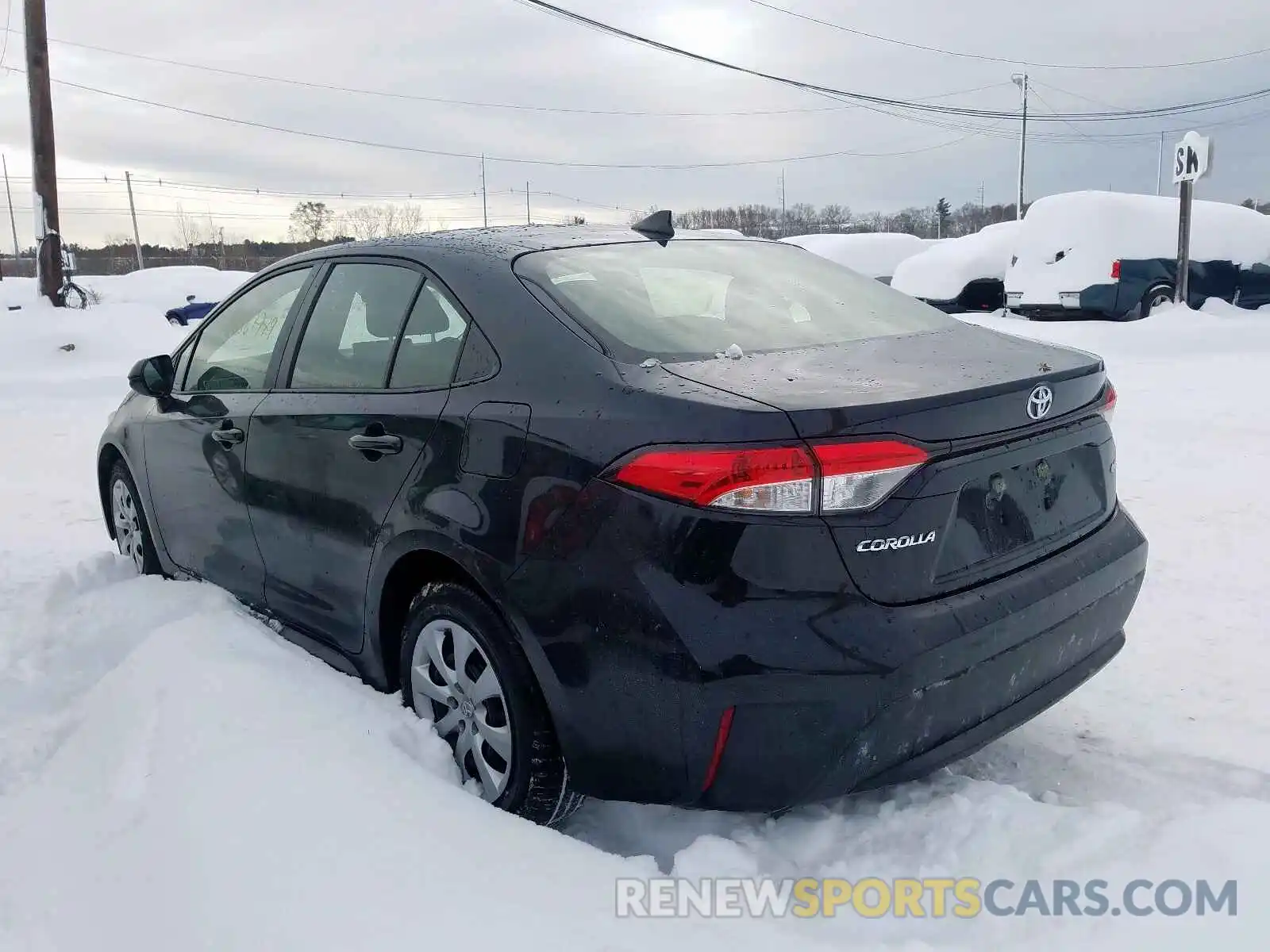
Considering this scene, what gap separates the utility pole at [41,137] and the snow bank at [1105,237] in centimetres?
1478

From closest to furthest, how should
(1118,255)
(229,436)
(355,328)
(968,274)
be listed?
(355,328) → (229,436) → (1118,255) → (968,274)

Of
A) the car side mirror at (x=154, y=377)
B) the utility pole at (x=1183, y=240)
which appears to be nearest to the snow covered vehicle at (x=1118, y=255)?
the utility pole at (x=1183, y=240)

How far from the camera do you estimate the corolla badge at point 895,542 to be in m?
2.17

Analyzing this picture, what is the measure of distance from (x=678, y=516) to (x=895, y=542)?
0.47 meters

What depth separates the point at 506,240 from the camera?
315 centimetres

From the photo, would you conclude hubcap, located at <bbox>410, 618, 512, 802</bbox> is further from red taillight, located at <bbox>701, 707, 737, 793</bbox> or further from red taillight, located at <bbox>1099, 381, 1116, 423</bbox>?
red taillight, located at <bbox>1099, 381, 1116, 423</bbox>

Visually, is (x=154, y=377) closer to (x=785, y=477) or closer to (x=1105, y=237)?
(x=785, y=477)

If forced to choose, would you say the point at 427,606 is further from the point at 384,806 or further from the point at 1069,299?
the point at 1069,299

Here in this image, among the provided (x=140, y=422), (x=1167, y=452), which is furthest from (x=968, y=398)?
(x=1167, y=452)

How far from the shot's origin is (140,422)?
14.2ft

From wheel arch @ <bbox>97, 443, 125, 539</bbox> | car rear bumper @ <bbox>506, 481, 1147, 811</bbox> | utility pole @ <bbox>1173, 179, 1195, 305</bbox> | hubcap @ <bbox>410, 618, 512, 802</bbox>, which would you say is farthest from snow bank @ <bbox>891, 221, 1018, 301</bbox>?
car rear bumper @ <bbox>506, 481, 1147, 811</bbox>

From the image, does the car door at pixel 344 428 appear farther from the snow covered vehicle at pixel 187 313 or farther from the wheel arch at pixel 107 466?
the snow covered vehicle at pixel 187 313

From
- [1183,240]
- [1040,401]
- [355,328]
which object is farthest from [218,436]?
[1183,240]

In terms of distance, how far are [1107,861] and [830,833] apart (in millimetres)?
618
